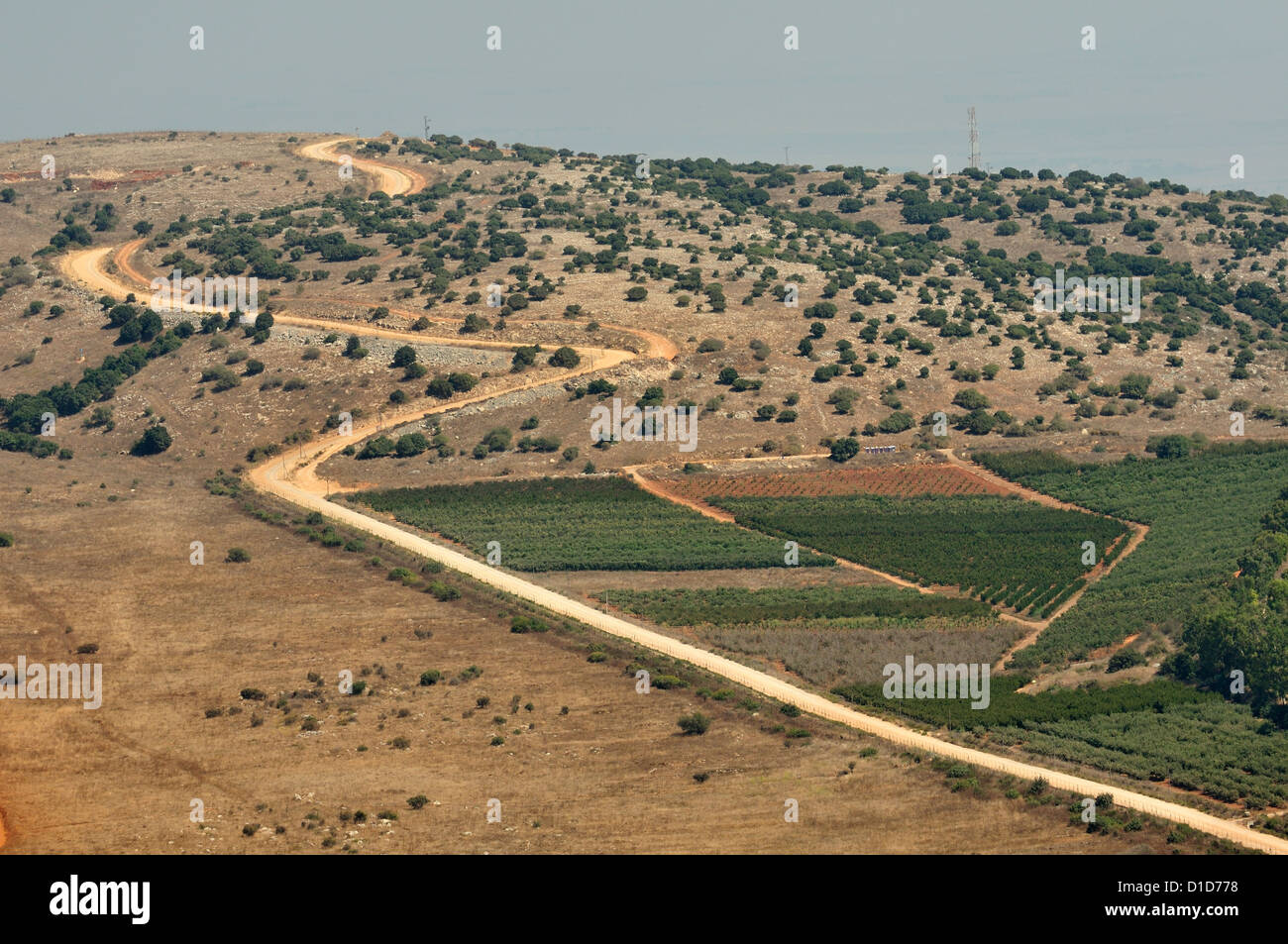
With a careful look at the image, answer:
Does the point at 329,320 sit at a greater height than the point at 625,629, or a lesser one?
greater

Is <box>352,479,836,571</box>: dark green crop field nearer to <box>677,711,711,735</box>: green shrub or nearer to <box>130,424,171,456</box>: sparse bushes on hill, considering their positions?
<box>130,424,171,456</box>: sparse bushes on hill

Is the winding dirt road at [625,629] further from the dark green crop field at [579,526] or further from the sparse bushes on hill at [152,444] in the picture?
the sparse bushes on hill at [152,444]

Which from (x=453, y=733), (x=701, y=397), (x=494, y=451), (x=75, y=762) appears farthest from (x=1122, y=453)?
(x=75, y=762)

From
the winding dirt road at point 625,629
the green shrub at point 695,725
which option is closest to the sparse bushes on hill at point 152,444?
the winding dirt road at point 625,629

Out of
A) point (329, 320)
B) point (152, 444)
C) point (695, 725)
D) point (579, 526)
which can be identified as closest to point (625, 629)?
point (695, 725)

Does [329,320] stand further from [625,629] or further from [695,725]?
[695,725]

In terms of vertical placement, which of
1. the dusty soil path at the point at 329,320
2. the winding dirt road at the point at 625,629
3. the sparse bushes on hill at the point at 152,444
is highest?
the dusty soil path at the point at 329,320

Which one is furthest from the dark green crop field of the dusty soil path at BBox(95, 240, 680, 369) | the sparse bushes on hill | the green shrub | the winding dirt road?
the green shrub

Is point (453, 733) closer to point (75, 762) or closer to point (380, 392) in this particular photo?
point (75, 762)
